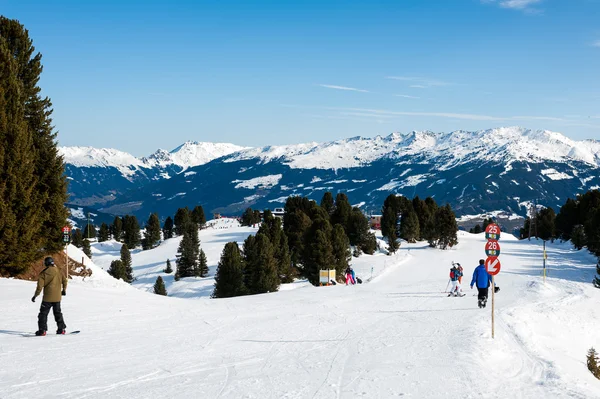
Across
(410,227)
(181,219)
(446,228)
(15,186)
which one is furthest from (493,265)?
(181,219)

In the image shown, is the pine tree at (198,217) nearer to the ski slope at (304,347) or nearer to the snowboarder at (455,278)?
the ski slope at (304,347)

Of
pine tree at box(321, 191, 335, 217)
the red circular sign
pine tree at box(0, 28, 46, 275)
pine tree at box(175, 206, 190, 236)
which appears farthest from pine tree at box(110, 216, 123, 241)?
the red circular sign

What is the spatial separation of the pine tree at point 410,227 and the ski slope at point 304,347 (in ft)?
279

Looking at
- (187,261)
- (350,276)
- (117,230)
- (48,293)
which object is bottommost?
(187,261)

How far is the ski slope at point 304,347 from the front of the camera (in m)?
A: 11.0

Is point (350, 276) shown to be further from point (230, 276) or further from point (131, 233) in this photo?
point (131, 233)

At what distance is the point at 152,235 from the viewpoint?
15425 cm

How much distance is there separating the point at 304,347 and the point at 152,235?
145073 millimetres

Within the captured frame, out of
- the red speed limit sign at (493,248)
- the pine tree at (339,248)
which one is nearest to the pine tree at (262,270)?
the pine tree at (339,248)

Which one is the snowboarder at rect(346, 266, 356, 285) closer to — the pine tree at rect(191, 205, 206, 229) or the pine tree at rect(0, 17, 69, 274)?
the pine tree at rect(0, 17, 69, 274)

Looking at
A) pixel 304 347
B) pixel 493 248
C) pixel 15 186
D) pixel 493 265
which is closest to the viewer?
pixel 304 347

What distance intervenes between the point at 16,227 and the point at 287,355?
19651 mm

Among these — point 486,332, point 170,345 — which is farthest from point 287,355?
point 486,332

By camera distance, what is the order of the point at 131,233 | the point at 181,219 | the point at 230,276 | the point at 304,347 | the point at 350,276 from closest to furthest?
1. the point at 304,347
2. the point at 350,276
3. the point at 230,276
4. the point at 181,219
5. the point at 131,233
